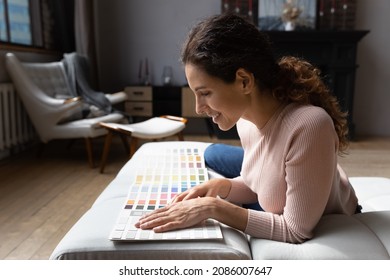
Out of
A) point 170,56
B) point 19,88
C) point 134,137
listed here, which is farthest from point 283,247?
point 170,56

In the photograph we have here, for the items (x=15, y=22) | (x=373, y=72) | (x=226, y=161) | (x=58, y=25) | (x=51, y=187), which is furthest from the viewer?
(x=373, y=72)

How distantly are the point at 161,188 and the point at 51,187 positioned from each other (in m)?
1.63

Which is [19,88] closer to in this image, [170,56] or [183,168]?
[170,56]

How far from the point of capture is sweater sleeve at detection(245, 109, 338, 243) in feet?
2.59

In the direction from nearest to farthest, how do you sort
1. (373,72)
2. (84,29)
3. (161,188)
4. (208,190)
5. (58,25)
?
(208,190) → (161,188) → (84,29) → (58,25) → (373,72)

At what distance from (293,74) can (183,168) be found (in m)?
0.58

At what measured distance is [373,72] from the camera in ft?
14.3

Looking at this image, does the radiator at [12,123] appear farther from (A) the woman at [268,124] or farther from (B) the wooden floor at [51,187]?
(A) the woman at [268,124]

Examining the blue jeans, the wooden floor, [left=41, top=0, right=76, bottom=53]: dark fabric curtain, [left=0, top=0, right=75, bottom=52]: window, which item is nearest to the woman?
the blue jeans

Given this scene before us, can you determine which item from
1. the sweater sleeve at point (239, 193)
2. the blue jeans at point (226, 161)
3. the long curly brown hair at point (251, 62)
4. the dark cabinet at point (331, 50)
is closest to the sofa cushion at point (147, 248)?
the sweater sleeve at point (239, 193)

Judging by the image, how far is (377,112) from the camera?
4438 millimetres

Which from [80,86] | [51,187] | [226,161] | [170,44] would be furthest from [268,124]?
[170,44]

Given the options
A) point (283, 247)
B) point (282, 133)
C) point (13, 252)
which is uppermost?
point (282, 133)

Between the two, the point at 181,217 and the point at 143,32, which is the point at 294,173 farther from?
the point at 143,32
